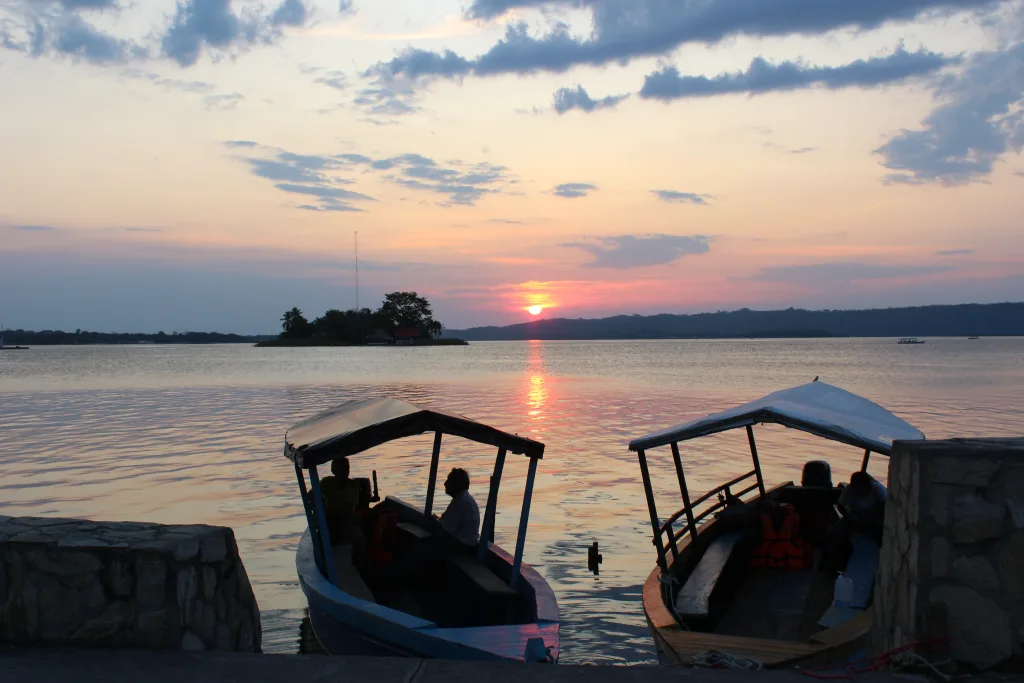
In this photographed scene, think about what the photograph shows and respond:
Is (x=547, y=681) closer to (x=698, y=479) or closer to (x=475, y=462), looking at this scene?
(x=698, y=479)

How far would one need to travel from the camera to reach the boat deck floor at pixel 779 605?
8.76 metres

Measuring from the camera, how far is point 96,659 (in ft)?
15.4

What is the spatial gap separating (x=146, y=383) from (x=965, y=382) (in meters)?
59.6

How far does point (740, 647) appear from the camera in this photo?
286 inches

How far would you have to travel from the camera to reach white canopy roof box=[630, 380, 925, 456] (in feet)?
29.7

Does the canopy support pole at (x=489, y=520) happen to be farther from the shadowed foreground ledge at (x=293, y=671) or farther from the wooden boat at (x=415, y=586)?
the shadowed foreground ledge at (x=293, y=671)

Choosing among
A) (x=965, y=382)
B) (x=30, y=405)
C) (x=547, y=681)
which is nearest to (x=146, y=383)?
(x=30, y=405)

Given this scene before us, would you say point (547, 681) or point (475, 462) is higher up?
point (547, 681)

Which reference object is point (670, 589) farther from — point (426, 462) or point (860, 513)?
point (426, 462)

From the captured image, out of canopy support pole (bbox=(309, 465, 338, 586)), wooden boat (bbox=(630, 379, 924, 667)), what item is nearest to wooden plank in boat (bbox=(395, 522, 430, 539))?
canopy support pole (bbox=(309, 465, 338, 586))

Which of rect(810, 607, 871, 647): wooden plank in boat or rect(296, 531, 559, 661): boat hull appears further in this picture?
rect(810, 607, 871, 647): wooden plank in boat

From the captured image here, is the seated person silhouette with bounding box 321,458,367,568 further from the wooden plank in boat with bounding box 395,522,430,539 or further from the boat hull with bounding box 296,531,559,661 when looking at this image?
the boat hull with bounding box 296,531,559,661

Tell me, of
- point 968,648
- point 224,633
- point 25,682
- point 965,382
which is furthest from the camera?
point 965,382

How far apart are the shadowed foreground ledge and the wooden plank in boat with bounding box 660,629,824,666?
2608 mm
